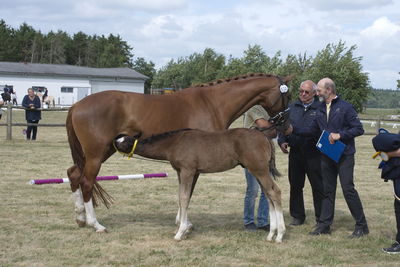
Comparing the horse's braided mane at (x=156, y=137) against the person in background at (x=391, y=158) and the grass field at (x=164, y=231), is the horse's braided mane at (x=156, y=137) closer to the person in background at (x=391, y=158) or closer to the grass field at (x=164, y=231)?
the grass field at (x=164, y=231)

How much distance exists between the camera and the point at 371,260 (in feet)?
19.2

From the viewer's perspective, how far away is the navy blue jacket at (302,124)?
24.0 ft

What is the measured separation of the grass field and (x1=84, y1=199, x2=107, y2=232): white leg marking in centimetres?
11

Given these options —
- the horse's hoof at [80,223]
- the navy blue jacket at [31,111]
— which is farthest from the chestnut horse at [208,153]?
the navy blue jacket at [31,111]

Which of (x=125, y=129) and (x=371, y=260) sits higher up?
(x=125, y=129)

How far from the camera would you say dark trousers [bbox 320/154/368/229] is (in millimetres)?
6824

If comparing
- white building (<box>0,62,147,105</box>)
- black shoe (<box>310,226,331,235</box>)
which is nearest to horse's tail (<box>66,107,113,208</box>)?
black shoe (<box>310,226,331,235</box>)

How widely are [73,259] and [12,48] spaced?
82571mm

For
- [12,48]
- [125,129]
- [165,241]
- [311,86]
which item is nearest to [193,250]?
[165,241]

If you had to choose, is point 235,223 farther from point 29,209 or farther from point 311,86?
point 29,209

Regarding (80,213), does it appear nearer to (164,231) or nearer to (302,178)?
(164,231)

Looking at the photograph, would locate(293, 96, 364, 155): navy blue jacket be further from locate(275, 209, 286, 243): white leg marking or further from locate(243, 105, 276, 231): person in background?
locate(275, 209, 286, 243): white leg marking

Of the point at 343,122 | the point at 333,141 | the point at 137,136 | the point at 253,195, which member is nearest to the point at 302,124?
the point at 343,122

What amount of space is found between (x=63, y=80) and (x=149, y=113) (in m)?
56.5
